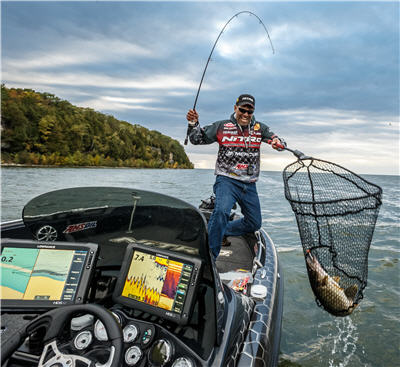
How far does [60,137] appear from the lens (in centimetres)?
5903

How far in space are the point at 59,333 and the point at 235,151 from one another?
261 centimetres

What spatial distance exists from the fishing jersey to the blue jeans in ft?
0.35

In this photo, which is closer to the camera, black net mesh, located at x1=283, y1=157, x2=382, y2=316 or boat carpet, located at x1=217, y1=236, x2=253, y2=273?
black net mesh, located at x1=283, y1=157, x2=382, y2=316

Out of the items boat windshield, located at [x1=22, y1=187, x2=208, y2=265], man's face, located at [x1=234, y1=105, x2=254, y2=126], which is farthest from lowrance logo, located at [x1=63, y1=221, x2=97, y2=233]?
man's face, located at [x1=234, y1=105, x2=254, y2=126]

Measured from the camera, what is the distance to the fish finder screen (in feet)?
5.20

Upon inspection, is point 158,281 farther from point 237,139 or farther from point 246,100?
point 246,100

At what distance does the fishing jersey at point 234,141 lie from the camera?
136 inches

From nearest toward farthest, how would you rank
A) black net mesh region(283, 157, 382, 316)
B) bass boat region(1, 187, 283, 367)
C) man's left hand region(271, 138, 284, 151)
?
bass boat region(1, 187, 283, 367) < black net mesh region(283, 157, 382, 316) < man's left hand region(271, 138, 284, 151)

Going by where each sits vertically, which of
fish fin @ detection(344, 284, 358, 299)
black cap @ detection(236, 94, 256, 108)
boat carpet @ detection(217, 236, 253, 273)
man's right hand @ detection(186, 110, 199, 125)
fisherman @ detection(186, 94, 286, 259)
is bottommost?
boat carpet @ detection(217, 236, 253, 273)

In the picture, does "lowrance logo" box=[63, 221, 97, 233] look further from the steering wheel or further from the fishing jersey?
the fishing jersey

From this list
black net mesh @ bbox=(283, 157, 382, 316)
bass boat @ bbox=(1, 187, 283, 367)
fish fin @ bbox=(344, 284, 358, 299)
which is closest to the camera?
bass boat @ bbox=(1, 187, 283, 367)

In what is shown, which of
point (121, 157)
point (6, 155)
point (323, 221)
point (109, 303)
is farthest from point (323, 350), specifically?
point (121, 157)

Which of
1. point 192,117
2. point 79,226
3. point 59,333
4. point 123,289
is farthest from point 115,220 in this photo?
point 192,117

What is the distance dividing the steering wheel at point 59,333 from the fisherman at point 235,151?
7.07 ft
